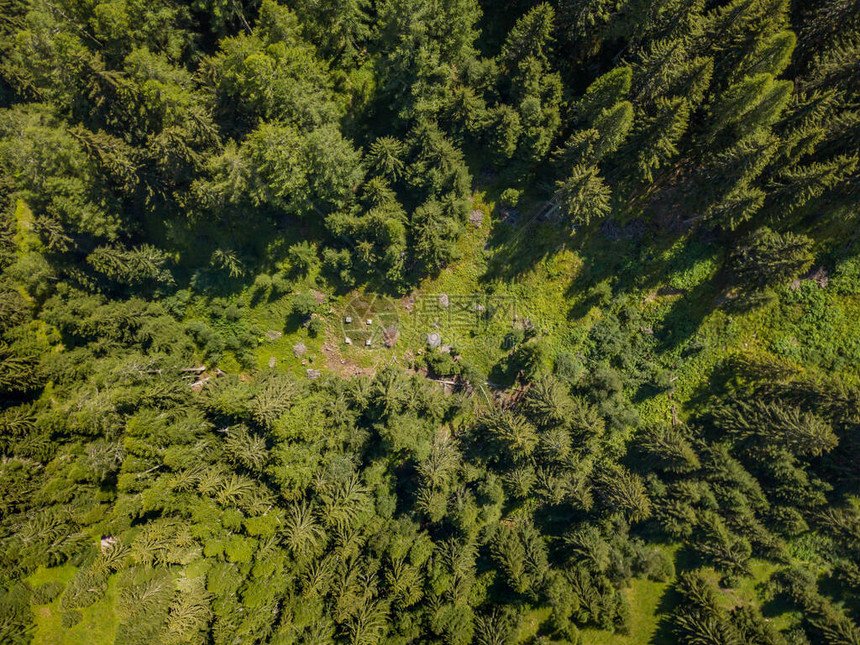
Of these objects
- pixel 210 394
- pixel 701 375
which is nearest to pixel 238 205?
pixel 210 394

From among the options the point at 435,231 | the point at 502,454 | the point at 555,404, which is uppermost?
the point at 435,231

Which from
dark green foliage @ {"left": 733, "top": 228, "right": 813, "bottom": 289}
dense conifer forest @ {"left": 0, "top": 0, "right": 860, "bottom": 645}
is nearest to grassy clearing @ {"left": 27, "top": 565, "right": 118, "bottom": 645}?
dense conifer forest @ {"left": 0, "top": 0, "right": 860, "bottom": 645}

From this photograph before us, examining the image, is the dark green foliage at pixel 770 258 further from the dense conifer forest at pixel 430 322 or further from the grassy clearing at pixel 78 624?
the grassy clearing at pixel 78 624

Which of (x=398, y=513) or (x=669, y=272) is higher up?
(x=669, y=272)

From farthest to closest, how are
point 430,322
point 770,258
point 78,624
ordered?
point 430,322, point 770,258, point 78,624

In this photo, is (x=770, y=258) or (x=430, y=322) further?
(x=430, y=322)

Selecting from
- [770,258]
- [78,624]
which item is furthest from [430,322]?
[78,624]

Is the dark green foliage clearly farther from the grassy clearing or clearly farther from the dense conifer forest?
the grassy clearing

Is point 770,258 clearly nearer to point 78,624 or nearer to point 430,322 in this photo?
point 430,322

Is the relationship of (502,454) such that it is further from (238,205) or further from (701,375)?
(238,205)
